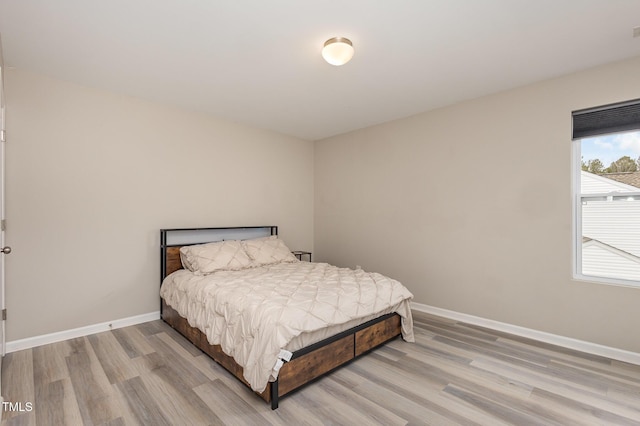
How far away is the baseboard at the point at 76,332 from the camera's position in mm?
2750

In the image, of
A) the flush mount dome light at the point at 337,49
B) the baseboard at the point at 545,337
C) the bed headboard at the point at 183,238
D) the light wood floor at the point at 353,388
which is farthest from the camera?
the bed headboard at the point at 183,238

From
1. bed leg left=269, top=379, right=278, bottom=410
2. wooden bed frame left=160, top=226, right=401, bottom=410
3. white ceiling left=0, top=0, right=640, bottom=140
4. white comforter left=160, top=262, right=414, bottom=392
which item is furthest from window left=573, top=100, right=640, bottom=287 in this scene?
bed leg left=269, top=379, right=278, bottom=410

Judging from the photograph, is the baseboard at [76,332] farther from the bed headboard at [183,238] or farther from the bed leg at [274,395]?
the bed leg at [274,395]

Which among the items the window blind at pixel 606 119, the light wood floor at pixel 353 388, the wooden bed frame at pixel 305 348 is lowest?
the light wood floor at pixel 353 388

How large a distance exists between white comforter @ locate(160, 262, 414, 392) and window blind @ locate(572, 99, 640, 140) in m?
2.28

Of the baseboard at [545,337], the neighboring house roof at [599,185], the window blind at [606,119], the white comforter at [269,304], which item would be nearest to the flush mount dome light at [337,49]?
the white comforter at [269,304]

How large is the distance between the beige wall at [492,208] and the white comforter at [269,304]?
40.8 inches

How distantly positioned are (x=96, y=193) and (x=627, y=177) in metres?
5.12

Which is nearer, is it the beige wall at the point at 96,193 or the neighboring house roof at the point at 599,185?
the neighboring house roof at the point at 599,185

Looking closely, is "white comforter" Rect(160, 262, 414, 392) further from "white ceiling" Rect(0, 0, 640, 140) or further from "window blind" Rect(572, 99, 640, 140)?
"window blind" Rect(572, 99, 640, 140)

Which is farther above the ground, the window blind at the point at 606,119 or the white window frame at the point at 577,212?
the window blind at the point at 606,119

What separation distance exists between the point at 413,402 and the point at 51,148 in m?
3.87

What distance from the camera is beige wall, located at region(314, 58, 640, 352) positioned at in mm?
2770

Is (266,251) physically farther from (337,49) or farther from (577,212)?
(577,212)
